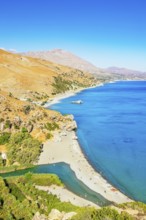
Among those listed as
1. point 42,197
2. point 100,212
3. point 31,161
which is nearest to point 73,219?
point 100,212

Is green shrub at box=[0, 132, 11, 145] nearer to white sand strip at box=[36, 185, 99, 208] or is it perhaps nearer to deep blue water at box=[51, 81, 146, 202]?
deep blue water at box=[51, 81, 146, 202]

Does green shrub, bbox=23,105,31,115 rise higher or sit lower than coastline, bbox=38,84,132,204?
higher

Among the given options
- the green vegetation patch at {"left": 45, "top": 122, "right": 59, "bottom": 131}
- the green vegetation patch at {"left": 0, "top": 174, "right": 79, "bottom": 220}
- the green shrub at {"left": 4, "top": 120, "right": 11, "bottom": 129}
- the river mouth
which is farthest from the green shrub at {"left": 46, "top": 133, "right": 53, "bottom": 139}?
the green vegetation patch at {"left": 0, "top": 174, "right": 79, "bottom": 220}

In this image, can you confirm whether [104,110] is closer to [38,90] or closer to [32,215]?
[38,90]

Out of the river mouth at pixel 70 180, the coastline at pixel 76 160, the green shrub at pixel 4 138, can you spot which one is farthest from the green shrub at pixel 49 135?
the river mouth at pixel 70 180

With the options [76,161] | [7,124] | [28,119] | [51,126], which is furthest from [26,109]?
[76,161]

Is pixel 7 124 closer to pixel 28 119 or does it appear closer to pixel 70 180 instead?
pixel 28 119

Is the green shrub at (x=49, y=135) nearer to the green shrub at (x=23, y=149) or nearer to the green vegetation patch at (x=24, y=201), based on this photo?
the green shrub at (x=23, y=149)
